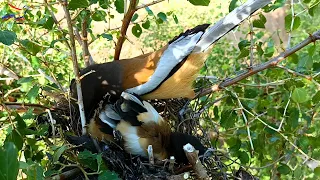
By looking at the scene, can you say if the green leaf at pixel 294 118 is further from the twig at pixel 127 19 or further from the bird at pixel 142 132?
the twig at pixel 127 19

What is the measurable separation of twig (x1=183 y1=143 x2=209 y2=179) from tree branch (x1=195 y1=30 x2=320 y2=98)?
0.32 meters

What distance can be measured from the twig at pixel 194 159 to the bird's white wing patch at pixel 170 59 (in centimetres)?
34

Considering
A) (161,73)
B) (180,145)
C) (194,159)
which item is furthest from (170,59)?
(194,159)

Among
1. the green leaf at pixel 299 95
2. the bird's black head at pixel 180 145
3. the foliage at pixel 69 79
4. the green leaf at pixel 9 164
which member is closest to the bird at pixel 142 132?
the bird's black head at pixel 180 145

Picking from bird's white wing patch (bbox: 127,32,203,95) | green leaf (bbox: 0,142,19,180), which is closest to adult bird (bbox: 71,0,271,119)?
bird's white wing patch (bbox: 127,32,203,95)

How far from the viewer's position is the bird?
2.97 feet

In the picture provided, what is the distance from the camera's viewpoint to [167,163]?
33.5 inches

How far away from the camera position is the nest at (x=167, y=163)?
0.85 m

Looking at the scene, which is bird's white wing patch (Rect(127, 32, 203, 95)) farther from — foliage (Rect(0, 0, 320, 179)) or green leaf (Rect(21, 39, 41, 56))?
green leaf (Rect(21, 39, 41, 56))

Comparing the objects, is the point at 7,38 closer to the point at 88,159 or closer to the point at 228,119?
the point at 88,159

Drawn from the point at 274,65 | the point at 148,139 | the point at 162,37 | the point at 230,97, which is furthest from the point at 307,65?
the point at 162,37

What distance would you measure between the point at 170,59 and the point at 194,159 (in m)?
0.40

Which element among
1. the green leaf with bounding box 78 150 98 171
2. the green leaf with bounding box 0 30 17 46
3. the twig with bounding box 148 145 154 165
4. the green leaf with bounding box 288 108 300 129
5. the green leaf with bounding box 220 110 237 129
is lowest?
the green leaf with bounding box 288 108 300 129

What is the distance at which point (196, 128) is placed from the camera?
104 cm
